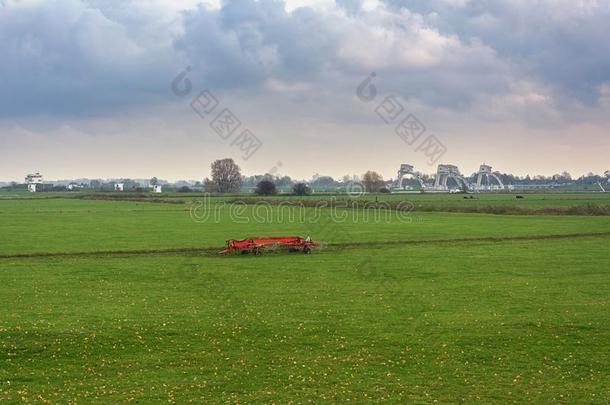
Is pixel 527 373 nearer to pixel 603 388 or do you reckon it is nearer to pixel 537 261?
pixel 603 388

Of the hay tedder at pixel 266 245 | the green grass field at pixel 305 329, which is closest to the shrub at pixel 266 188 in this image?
the hay tedder at pixel 266 245

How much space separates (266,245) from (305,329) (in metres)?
21.7

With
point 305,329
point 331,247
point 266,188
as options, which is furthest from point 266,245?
point 266,188

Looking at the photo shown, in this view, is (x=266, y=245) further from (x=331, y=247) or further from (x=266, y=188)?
(x=266, y=188)

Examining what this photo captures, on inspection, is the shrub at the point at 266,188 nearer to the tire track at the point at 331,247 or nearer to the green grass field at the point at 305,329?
the tire track at the point at 331,247

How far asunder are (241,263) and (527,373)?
74.6 ft

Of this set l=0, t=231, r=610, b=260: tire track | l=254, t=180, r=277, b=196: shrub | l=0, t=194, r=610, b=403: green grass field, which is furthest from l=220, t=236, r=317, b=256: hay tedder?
l=254, t=180, r=277, b=196: shrub

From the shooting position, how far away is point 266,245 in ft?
136

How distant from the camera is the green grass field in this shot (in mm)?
15047

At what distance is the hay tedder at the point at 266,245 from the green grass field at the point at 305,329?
6.71 feet

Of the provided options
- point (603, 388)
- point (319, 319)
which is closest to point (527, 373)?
point (603, 388)

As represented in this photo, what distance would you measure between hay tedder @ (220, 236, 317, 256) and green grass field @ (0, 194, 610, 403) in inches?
80.5

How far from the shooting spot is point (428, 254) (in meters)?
40.6

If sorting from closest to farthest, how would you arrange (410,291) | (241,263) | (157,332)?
(157,332)
(410,291)
(241,263)
